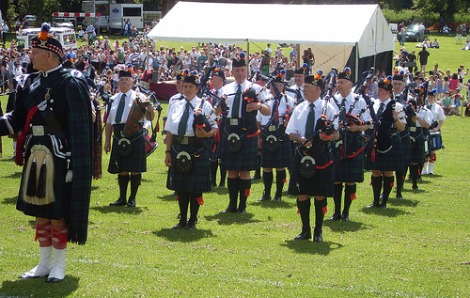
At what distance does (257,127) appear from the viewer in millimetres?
9297

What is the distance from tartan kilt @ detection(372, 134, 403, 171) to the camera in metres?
9.76

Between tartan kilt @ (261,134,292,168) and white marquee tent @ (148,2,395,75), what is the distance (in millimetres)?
9719

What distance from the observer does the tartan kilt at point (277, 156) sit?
1034 cm

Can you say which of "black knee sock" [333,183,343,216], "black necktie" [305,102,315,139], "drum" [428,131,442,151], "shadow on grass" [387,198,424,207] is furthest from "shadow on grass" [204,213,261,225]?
"drum" [428,131,442,151]

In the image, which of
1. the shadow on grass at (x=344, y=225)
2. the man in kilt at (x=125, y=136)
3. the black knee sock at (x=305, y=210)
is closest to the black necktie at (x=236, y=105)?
the man in kilt at (x=125, y=136)

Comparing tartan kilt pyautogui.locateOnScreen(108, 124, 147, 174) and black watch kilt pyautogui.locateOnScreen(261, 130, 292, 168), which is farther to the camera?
black watch kilt pyautogui.locateOnScreen(261, 130, 292, 168)

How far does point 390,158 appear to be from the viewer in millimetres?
9773

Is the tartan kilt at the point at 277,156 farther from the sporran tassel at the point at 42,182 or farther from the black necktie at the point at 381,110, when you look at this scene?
the sporran tassel at the point at 42,182

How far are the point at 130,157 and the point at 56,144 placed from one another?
11.7 ft

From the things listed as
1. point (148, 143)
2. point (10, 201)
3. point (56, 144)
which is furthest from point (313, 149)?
point (10, 201)

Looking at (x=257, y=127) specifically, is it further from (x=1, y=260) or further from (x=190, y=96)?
(x=1, y=260)

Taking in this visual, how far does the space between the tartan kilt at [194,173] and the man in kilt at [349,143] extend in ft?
5.13

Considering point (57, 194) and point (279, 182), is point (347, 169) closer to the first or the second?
point (279, 182)

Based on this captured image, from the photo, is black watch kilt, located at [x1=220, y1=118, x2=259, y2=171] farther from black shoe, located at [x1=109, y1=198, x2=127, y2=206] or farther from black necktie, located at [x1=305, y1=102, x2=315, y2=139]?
black necktie, located at [x1=305, y1=102, x2=315, y2=139]
